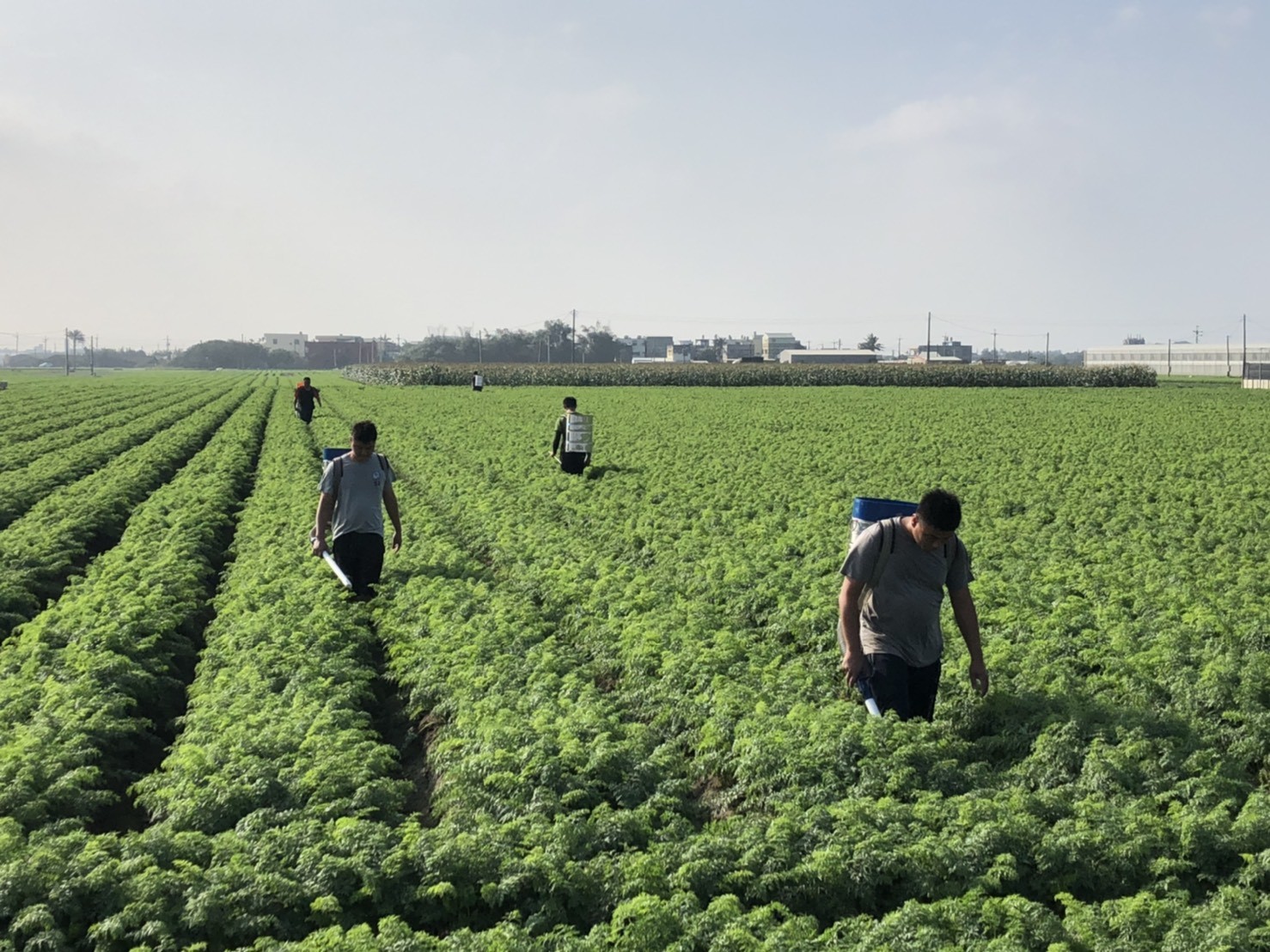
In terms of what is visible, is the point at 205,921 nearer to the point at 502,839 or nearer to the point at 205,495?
the point at 502,839

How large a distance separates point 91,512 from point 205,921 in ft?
49.4

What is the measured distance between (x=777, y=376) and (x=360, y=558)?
7951 cm

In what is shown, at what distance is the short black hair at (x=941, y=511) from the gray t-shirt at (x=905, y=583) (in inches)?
16.8

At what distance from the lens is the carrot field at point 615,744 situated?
6.08m

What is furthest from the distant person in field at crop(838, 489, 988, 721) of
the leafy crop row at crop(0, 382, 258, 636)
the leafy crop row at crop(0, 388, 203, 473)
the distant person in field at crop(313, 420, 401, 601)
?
the leafy crop row at crop(0, 388, 203, 473)

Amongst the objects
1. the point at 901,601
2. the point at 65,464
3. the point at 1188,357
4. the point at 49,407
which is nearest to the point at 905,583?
the point at 901,601

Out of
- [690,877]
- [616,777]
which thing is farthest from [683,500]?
[690,877]

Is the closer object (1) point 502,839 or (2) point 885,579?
(1) point 502,839

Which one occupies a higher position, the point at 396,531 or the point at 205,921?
the point at 396,531

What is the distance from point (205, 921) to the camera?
5.96 meters

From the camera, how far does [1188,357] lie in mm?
152250

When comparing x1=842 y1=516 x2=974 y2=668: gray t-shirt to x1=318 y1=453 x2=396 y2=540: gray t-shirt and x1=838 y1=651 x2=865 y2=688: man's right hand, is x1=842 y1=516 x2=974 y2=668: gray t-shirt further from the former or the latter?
x1=318 y1=453 x2=396 y2=540: gray t-shirt

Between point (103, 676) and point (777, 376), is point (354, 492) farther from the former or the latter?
point (777, 376)

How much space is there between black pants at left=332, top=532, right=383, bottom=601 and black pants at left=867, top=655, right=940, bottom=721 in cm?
676
